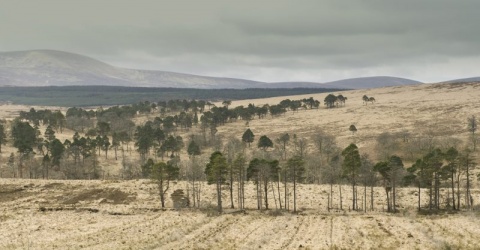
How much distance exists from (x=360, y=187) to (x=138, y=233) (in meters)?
60.5

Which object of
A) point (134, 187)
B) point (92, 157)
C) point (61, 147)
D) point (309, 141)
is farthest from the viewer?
point (309, 141)

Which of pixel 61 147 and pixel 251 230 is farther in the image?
pixel 61 147

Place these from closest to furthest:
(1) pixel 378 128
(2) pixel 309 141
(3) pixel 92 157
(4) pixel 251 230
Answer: (4) pixel 251 230
(3) pixel 92 157
(2) pixel 309 141
(1) pixel 378 128

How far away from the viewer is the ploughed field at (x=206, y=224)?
1939 inches

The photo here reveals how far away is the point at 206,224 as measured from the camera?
62.2m

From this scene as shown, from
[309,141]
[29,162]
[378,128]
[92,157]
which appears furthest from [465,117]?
[29,162]

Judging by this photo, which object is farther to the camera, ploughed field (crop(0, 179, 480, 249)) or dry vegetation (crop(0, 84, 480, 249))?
dry vegetation (crop(0, 84, 480, 249))

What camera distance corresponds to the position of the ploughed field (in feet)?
162

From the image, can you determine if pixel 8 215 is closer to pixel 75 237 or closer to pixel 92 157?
pixel 75 237

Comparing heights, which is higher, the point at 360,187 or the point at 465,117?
the point at 465,117

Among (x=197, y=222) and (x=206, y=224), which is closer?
(x=206, y=224)

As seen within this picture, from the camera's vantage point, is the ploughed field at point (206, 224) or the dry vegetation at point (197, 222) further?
the dry vegetation at point (197, 222)

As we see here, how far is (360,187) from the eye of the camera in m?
98.5

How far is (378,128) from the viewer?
19350 cm
